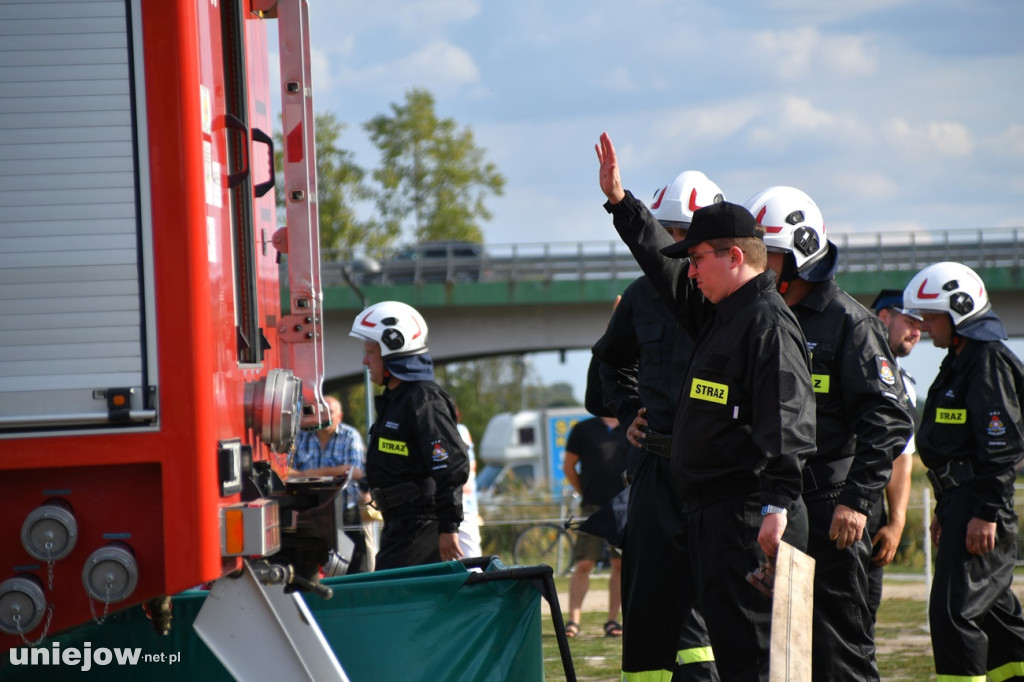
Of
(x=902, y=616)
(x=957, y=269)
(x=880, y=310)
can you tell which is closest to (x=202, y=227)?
(x=957, y=269)

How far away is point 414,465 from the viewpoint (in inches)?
273

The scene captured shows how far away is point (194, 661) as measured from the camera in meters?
5.02

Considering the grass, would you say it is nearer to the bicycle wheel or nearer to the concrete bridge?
the bicycle wheel

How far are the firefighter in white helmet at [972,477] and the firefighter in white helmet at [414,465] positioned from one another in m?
2.70

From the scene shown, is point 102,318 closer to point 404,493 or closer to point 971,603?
point 404,493

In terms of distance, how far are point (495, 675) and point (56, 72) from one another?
304 cm

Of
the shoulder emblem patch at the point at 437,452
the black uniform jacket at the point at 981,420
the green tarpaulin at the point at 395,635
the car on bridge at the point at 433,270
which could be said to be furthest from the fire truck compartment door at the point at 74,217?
the car on bridge at the point at 433,270

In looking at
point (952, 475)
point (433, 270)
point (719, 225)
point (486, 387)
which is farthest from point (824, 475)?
point (486, 387)

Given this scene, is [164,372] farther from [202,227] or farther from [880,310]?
[880,310]

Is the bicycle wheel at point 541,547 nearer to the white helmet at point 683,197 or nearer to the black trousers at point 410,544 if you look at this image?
the black trousers at point 410,544

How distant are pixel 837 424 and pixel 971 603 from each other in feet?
5.45

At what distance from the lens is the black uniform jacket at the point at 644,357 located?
5.43 m

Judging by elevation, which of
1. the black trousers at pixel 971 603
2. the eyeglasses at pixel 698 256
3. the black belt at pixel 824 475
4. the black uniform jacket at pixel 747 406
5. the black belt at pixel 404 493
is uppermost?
the eyeglasses at pixel 698 256

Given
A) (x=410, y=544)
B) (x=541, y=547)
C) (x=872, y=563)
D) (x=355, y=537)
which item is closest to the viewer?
(x=872, y=563)
